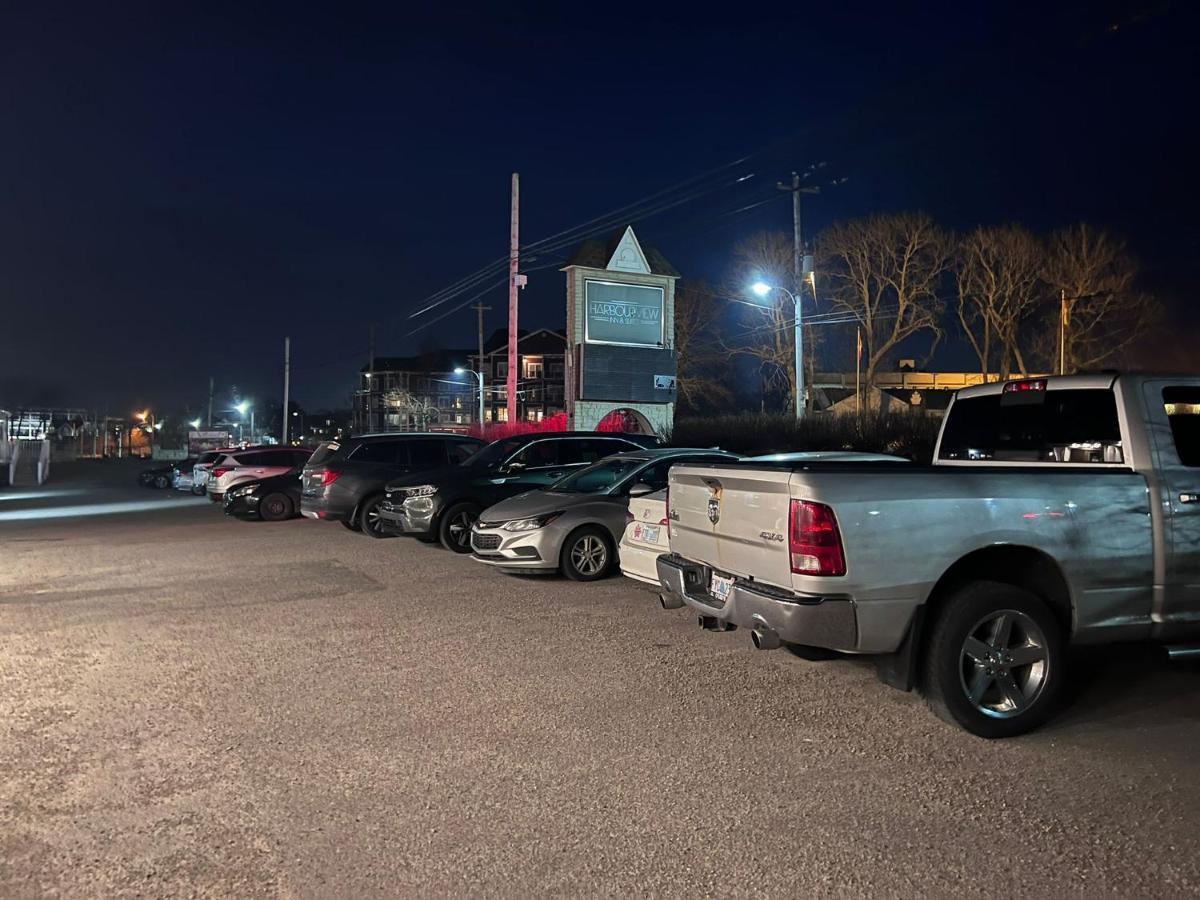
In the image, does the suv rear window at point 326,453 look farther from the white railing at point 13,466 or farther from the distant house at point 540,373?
the distant house at point 540,373

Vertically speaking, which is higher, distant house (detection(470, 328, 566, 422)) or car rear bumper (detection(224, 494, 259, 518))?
distant house (detection(470, 328, 566, 422))

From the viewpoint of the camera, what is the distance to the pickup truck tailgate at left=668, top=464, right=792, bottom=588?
16.4 feet

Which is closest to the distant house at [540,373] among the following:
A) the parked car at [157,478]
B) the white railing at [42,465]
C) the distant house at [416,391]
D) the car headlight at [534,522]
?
the distant house at [416,391]

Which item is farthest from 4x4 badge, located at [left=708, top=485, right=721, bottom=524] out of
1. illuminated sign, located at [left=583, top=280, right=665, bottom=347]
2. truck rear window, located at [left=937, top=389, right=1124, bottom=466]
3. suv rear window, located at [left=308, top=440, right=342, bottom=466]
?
illuminated sign, located at [left=583, top=280, right=665, bottom=347]

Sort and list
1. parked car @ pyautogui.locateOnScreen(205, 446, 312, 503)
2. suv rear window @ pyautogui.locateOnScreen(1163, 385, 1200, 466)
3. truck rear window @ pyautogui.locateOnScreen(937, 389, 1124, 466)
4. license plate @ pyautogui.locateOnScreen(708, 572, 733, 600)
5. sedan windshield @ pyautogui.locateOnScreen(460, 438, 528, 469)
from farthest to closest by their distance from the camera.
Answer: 1. parked car @ pyautogui.locateOnScreen(205, 446, 312, 503)
2. sedan windshield @ pyautogui.locateOnScreen(460, 438, 528, 469)
3. truck rear window @ pyautogui.locateOnScreen(937, 389, 1124, 466)
4. suv rear window @ pyautogui.locateOnScreen(1163, 385, 1200, 466)
5. license plate @ pyautogui.locateOnScreen(708, 572, 733, 600)

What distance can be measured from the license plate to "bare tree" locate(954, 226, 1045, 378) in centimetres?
3579

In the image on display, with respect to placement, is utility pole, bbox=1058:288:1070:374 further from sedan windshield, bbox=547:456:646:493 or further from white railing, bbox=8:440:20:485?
white railing, bbox=8:440:20:485

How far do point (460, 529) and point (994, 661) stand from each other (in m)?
9.03

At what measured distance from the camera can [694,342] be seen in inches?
1914

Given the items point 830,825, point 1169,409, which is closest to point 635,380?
point 1169,409

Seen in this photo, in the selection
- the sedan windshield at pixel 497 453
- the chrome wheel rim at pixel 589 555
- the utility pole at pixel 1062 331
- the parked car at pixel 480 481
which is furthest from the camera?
the utility pole at pixel 1062 331

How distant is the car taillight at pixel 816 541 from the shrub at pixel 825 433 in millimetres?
12205

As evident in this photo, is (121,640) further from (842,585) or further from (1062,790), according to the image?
(1062,790)

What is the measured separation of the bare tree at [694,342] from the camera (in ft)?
157
